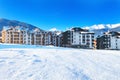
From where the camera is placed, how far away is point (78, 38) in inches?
3693

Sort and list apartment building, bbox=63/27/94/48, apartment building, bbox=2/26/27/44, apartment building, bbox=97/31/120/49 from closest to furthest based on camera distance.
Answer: apartment building, bbox=63/27/94/48
apartment building, bbox=2/26/27/44
apartment building, bbox=97/31/120/49

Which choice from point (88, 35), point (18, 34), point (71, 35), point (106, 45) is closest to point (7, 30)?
point (18, 34)

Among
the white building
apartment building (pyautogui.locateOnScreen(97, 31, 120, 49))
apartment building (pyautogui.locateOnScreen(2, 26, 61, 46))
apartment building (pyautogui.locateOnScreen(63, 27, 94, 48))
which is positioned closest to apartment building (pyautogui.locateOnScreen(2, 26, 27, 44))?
apartment building (pyautogui.locateOnScreen(2, 26, 61, 46))

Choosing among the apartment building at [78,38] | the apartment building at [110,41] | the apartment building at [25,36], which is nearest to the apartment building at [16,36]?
the apartment building at [25,36]

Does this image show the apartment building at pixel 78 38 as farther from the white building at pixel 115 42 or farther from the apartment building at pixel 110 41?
the white building at pixel 115 42

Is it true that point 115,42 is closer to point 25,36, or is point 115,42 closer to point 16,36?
point 25,36

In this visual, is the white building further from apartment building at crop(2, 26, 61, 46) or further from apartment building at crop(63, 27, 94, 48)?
apartment building at crop(2, 26, 61, 46)

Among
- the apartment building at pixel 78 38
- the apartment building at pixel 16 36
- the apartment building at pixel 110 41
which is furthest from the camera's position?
the apartment building at pixel 110 41

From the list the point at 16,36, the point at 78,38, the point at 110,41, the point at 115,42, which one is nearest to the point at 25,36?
the point at 16,36

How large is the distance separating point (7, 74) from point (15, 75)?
A: 0.25 metres

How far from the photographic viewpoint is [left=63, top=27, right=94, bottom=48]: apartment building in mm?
92625

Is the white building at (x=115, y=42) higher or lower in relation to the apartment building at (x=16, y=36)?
lower

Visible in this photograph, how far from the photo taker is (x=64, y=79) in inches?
233

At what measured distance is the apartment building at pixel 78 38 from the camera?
92.6 m
